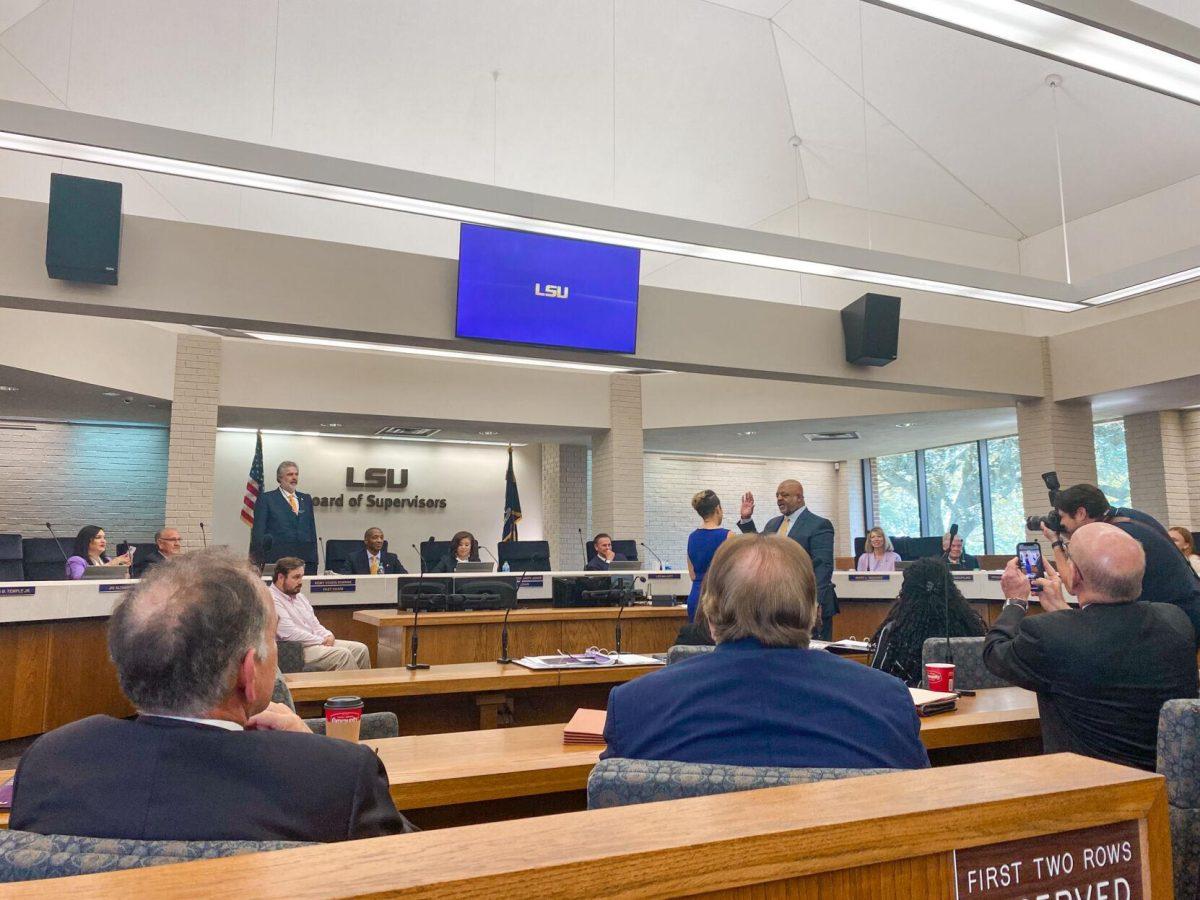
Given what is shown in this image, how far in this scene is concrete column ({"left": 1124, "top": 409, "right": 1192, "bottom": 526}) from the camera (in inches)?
369

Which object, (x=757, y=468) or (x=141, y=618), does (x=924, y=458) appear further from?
(x=141, y=618)

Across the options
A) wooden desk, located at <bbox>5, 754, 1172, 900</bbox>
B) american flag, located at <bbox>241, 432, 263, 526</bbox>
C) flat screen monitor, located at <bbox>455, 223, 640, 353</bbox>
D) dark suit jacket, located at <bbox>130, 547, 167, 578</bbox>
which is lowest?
wooden desk, located at <bbox>5, 754, 1172, 900</bbox>

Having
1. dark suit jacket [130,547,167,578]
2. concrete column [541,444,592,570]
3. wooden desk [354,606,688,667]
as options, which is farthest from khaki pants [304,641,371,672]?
concrete column [541,444,592,570]

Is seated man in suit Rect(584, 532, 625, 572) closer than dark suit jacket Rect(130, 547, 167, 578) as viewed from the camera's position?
Result: No

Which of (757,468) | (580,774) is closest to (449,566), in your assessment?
(580,774)

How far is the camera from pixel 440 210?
4688 mm

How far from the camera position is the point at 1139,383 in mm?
7320

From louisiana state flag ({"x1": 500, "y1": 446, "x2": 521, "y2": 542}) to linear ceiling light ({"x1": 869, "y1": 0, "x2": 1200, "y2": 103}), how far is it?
7606 millimetres

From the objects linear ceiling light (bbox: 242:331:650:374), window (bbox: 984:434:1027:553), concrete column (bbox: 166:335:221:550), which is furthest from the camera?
window (bbox: 984:434:1027:553)

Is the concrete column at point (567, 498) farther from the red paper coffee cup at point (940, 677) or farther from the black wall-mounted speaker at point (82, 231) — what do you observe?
the red paper coffee cup at point (940, 677)

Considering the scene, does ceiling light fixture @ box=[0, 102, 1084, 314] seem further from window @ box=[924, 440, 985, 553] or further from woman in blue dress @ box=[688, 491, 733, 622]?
window @ box=[924, 440, 985, 553]

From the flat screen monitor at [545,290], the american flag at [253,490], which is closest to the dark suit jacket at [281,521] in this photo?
the american flag at [253,490]

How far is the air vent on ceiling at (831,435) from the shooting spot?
10680 mm

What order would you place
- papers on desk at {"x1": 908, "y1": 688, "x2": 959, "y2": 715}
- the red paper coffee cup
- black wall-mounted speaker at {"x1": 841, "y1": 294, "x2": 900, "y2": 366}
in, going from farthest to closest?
black wall-mounted speaker at {"x1": 841, "y1": 294, "x2": 900, "y2": 366} < the red paper coffee cup < papers on desk at {"x1": 908, "y1": 688, "x2": 959, "y2": 715}
